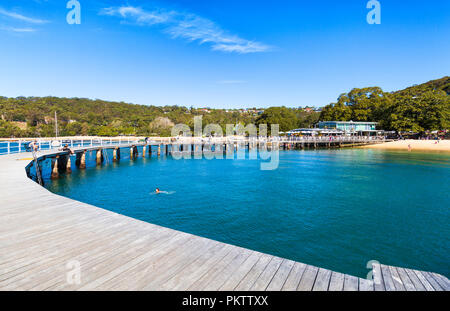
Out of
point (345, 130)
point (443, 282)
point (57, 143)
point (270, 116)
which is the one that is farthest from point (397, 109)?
point (443, 282)

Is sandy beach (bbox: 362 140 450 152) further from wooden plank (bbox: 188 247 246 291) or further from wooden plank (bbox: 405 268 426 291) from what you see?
wooden plank (bbox: 188 247 246 291)

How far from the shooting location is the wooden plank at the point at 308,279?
382 cm

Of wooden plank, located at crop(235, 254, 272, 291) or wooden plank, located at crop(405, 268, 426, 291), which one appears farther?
wooden plank, located at crop(405, 268, 426, 291)

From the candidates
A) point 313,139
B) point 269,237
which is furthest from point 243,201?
point 313,139

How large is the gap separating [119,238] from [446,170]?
1260 inches

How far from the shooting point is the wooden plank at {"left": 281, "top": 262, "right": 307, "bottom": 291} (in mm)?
3822

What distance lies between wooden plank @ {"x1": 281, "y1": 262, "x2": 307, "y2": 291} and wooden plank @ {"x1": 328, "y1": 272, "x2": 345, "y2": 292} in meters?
0.45

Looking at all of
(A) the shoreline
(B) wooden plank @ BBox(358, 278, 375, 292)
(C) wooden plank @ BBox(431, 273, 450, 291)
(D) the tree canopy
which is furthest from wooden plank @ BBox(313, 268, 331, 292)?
(D) the tree canopy

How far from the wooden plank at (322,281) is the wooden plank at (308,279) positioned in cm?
5

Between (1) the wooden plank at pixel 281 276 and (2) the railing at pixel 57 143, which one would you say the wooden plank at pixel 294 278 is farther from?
(2) the railing at pixel 57 143

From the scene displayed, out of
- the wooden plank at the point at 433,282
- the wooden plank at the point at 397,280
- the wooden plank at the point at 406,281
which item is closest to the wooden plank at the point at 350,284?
the wooden plank at the point at 397,280

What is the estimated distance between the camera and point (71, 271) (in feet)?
13.9

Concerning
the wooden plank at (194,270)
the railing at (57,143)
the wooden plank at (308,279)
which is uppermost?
the railing at (57,143)
